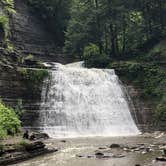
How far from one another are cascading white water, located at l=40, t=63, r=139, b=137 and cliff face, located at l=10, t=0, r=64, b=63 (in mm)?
12316

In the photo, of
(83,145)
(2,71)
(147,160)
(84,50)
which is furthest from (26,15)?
(147,160)

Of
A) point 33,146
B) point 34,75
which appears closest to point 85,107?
point 34,75

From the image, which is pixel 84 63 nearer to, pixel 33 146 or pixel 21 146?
pixel 33 146

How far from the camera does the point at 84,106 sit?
34.9 metres

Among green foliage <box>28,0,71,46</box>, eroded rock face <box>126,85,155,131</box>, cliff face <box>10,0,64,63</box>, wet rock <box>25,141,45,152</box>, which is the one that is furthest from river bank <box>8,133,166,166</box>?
green foliage <box>28,0,71,46</box>

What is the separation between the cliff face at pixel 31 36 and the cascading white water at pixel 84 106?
40.4 feet

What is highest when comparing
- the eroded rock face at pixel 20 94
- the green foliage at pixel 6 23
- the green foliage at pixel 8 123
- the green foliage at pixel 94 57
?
the green foliage at pixel 6 23

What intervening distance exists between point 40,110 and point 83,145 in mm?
10226

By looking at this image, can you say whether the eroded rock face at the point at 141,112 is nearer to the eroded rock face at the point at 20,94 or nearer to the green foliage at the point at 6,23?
the eroded rock face at the point at 20,94

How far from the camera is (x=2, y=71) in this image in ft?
110

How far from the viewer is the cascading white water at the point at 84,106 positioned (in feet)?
108

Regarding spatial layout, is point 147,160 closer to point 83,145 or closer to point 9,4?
point 83,145

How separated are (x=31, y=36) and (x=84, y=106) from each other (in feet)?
68.8

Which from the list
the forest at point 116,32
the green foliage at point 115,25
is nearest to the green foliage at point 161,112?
the forest at point 116,32
